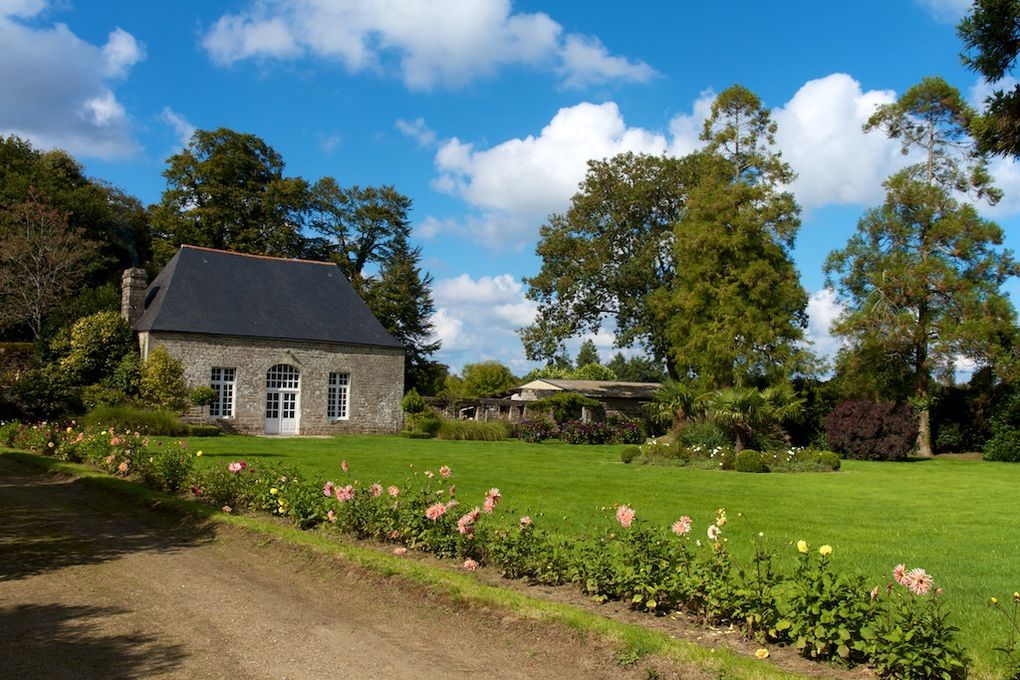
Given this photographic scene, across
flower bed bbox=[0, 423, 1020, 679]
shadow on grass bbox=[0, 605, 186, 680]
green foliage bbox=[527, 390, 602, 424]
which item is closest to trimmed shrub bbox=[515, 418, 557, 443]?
green foliage bbox=[527, 390, 602, 424]

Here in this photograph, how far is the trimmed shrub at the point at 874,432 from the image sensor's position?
26.5 meters

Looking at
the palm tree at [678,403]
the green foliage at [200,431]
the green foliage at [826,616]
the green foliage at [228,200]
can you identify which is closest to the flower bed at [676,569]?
the green foliage at [826,616]

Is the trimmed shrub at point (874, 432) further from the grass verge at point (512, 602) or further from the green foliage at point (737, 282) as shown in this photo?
the grass verge at point (512, 602)

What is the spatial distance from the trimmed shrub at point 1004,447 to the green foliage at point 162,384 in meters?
28.2

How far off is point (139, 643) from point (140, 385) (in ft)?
81.3

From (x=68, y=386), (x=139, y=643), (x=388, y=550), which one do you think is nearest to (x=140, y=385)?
(x=68, y=386)

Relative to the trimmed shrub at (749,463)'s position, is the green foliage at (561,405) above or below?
above

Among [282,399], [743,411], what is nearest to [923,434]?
[743,411]

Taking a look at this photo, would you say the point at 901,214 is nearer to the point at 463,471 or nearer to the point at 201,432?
the point at 463,471

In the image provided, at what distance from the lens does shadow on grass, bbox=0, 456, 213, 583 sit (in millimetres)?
7121

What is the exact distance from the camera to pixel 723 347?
2898 centimetres

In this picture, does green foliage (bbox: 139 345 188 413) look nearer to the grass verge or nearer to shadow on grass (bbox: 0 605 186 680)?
the grass verge

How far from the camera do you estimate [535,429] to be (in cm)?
3086

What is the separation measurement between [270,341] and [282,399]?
2393 mm
